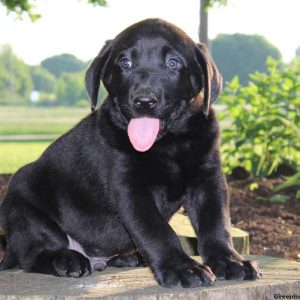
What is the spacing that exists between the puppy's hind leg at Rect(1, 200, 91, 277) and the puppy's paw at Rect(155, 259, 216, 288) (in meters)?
0.65

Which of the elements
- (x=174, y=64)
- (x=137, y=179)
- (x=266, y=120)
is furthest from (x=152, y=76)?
(x=266, y=120)

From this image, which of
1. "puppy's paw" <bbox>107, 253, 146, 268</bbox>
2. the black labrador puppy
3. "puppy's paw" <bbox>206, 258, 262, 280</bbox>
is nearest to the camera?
"puppy's paw" <bbox>206, 258, 262, 280</bbox>

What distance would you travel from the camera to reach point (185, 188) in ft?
12.8

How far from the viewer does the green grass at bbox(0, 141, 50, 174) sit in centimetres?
1374

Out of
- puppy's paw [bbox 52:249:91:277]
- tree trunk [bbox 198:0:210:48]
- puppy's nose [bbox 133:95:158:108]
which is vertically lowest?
puppy's paw [bbox 52:249:91:277]

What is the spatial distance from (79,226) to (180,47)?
125cm

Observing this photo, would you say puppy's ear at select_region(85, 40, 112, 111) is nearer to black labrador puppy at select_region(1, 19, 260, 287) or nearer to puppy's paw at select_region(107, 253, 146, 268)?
black labrador puppy at select_region(1, 19, 260, 287)

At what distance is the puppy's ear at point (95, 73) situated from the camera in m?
3.99

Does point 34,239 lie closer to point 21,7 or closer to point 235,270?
point 235,270

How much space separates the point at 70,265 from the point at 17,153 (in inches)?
508

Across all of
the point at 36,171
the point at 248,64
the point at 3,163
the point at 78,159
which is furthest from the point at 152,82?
the point at 248,64

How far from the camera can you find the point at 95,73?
3984 millimetres

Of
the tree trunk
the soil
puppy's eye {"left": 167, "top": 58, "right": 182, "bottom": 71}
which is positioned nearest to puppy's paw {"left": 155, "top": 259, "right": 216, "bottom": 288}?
puppy's eye {"left": 167, "top": 58, "right": 182, "bottom": 71}

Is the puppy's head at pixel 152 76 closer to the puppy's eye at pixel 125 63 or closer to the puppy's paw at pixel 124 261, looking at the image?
the puppy's eye at pixel 125 63
